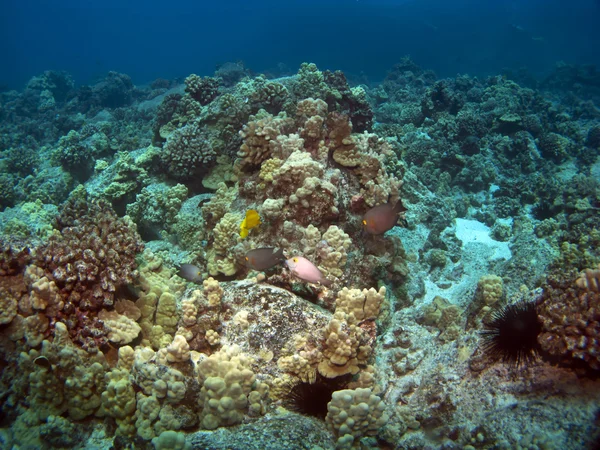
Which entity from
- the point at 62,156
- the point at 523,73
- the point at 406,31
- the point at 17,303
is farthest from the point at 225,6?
the point at 17,303

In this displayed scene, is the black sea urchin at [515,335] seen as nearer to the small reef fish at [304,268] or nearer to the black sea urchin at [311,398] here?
the black sea urchin at [311,398]

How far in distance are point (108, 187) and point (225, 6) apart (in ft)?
455

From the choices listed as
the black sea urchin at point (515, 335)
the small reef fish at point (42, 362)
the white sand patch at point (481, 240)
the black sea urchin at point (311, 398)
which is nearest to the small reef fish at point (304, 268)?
the black sea urchin at point (311, 398)

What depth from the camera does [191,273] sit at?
5.41m

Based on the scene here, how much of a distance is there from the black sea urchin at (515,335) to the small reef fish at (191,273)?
4.25 meters

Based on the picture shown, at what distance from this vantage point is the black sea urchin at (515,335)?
11.1 ft

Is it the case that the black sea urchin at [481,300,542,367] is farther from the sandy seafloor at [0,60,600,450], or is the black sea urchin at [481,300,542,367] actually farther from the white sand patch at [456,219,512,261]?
the white sand patch at [456,219,512,261]

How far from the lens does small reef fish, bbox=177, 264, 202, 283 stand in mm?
5375

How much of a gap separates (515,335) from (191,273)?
4.59m

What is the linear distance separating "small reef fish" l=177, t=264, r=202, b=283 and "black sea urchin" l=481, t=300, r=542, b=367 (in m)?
4.25

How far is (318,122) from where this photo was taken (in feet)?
19.3

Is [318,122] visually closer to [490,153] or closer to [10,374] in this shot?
[10,374]

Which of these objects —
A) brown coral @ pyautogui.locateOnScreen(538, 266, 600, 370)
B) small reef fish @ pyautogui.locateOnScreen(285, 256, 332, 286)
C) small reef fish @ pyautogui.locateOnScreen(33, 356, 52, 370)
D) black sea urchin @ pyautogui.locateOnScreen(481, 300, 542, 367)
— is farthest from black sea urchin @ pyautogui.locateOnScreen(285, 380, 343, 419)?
small reef fish @ pyautogui.locateOnScreen(33, 356, 52, 370)

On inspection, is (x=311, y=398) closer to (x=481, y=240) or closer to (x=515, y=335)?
(x=515, y=335)
